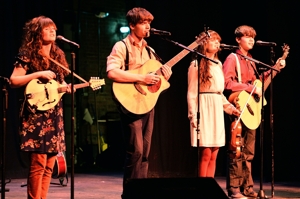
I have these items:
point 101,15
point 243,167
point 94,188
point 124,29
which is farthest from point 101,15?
point 243,167

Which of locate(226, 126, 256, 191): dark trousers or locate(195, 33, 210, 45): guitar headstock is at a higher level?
locate(195, 33, 210, 45): guitar headstock

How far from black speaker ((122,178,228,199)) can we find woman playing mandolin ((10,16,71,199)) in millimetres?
1240

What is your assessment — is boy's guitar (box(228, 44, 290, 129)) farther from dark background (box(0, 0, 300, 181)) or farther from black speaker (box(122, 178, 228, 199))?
black speaker (box(122, 178, 228, 199))

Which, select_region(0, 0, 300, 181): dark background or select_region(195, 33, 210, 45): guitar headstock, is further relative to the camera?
select_region(0, 0, 300, 181): dark background

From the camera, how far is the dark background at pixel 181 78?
8.19m

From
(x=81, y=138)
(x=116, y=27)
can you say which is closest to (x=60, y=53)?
(x=81, y=138)

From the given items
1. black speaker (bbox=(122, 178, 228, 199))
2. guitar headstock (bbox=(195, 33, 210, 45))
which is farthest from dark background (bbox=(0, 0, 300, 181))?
black speaker (bbox=(122, 178, 228, 199))

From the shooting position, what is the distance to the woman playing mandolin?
188 inches

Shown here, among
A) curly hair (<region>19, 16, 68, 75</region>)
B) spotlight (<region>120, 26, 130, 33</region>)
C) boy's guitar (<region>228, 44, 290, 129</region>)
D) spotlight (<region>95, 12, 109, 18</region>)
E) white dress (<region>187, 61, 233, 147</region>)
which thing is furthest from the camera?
spotlight (<region>120, 26, 130, 33</region>)

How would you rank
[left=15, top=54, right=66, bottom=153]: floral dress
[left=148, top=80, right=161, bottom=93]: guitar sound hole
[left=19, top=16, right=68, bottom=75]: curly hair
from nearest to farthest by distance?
[left=15, top=54, right=66, bottom=153]: floral dress
[left=19, top=16, right=68, bottom=75]: curly hair
[left=148, top=80, right=161, bottom=93]: guitar sound hole

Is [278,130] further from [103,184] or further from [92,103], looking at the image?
[92,103]

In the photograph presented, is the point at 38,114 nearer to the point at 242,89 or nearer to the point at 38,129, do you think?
the point at 38,129

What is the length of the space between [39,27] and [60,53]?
1.03 ft

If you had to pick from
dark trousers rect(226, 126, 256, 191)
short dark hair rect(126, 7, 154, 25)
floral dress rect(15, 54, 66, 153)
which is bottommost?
dark trousers rect(226, 126, 256, 191)
